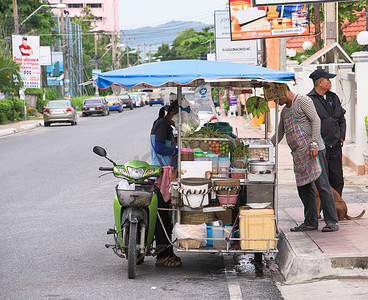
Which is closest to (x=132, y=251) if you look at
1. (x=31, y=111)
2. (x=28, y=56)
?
(x=28, y=56)

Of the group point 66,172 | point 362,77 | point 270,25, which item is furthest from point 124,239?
point 270,25

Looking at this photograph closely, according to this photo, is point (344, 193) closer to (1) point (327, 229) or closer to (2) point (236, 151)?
(1) point (327, 229)

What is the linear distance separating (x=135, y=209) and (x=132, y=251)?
546 mm

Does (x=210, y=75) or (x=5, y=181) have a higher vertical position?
(x=210, y=75)

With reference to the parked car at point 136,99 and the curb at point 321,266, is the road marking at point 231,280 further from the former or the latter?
the parked car at point 136,99

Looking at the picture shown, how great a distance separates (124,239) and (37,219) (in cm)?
403

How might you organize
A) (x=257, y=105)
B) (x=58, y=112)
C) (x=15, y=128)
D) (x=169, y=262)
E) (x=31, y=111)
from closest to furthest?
(x=169, y=262) → (x=257, y=105) → (x=15, y=128) → (x=58, y=112) → (x=31, y=111)

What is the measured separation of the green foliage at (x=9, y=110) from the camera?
3975cm

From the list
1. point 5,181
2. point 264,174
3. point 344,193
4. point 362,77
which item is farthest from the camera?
point 5,181

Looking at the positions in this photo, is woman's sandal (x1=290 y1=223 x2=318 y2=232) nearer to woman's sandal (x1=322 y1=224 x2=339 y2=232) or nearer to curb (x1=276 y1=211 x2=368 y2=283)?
woman's sandal (x1=322 y1=224 x2=339 y2=232)

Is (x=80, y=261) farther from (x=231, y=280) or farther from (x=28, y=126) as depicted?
(x=28, y=126)

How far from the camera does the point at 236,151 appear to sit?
7633mm

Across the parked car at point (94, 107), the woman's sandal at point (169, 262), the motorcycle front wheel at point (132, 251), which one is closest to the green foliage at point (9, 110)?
the parked car at point (94, 107)

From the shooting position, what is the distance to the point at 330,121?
8.47 meters
